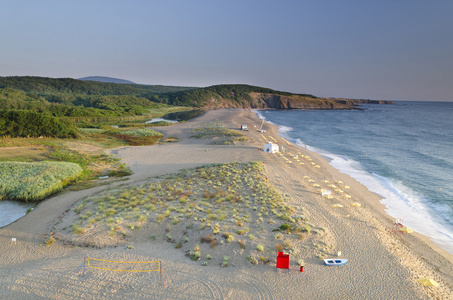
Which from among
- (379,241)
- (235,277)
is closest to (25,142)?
(235,277)

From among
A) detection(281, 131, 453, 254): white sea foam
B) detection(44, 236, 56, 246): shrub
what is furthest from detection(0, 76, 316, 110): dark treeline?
detection(281, 131, 453, 254): white sea foam

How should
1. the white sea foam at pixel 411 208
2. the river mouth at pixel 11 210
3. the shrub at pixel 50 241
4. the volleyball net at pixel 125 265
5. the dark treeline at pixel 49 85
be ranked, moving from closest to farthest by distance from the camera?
1. the volleyball net at pixel 125 265
2. the shrub at pixel 50 241
3. the river mouth at pixel 11 210
4. the white sea foam at pixel 411 208
5. the dark treeline at pixel 49 85

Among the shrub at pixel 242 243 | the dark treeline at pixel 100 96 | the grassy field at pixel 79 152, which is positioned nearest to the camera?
the shrub at pixel 242 243

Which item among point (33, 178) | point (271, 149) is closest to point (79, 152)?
point (33, 178)

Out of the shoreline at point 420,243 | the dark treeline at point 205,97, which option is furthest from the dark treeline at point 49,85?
the shoreline at point 420,243

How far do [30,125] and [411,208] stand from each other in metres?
58.5

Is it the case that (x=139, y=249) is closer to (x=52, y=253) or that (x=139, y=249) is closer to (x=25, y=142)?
(x=52, y=253)

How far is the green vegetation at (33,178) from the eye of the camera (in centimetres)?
2041

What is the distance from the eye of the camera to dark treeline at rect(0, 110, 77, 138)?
41219 mm

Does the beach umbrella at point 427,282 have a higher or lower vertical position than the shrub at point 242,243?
lower

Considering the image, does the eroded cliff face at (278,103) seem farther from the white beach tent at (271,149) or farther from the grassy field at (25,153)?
the grassy field at (25,153)

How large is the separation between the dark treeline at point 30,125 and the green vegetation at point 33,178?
2026 centimetres

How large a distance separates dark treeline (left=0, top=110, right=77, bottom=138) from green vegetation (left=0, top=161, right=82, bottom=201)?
20257mm

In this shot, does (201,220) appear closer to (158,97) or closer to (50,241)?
(50,241)
